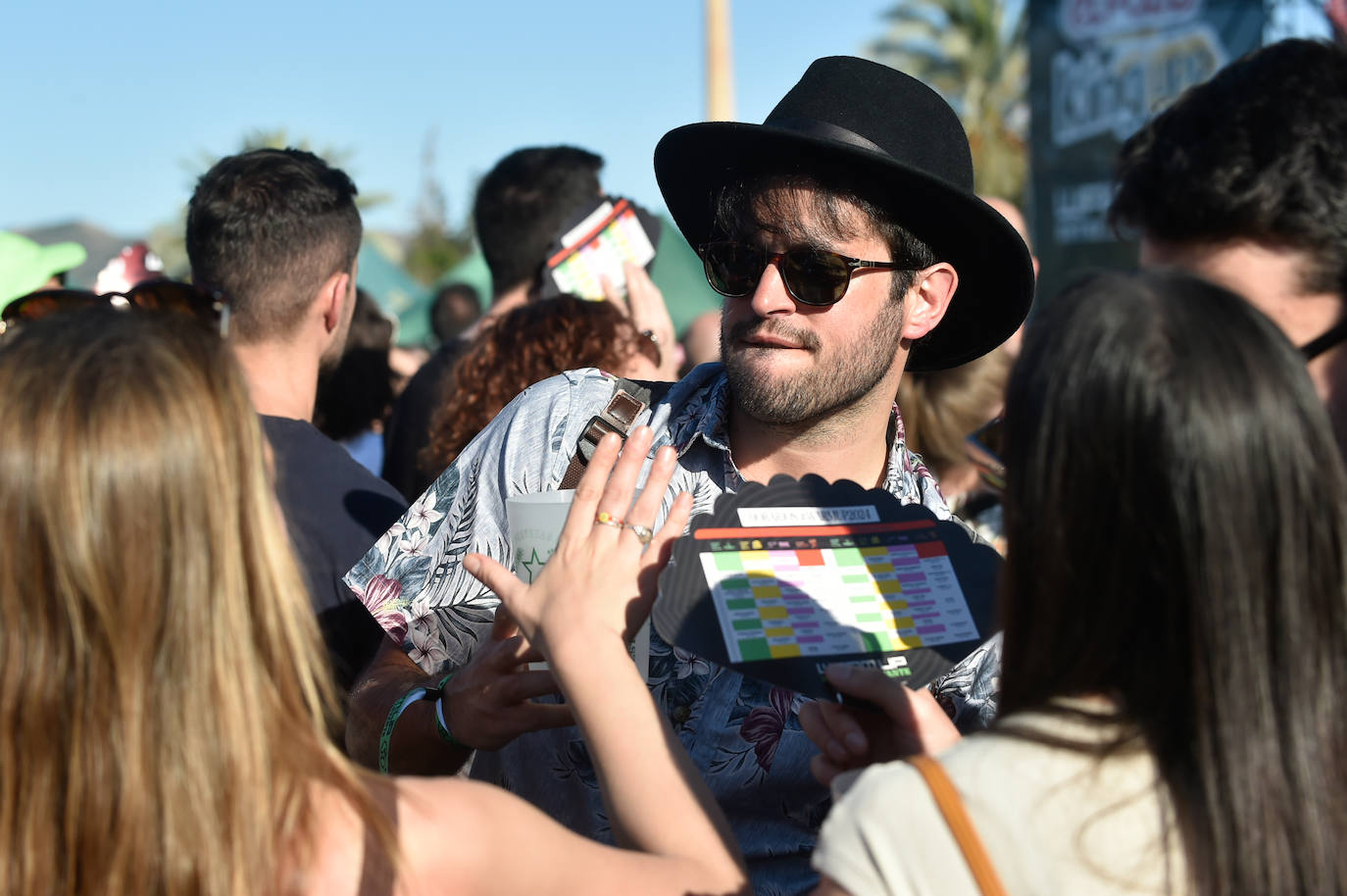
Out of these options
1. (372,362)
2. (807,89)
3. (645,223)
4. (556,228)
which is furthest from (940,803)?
(372,362)

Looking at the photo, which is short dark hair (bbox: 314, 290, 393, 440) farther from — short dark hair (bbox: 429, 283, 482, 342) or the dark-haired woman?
the dark-haired woman

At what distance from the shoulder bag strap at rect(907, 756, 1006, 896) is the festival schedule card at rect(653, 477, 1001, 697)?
0.46m

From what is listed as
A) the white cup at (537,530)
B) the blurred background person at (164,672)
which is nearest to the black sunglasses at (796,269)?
the white cup at (537,530)

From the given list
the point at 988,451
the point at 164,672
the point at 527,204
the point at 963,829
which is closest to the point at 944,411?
the point at 988,451

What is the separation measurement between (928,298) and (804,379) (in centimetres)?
47

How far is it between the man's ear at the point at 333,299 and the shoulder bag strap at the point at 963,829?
8.78ft

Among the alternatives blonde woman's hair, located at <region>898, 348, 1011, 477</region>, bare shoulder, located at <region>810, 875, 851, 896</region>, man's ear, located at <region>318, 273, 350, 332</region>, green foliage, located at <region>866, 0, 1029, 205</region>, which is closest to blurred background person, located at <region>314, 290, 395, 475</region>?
man's ear, located at <region>318, 273, 350, 332</region>

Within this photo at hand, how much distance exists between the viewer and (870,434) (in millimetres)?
2715

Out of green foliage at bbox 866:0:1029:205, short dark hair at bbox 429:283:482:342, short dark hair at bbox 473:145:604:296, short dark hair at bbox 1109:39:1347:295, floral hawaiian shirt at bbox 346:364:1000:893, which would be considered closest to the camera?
short dark hair at bbox 1109:39:1347:295

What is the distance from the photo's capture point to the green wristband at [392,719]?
7.35 ft

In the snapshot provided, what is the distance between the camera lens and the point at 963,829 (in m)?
1.27

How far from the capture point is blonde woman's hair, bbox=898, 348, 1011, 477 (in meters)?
4.35

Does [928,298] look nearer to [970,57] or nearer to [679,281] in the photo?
[679,281]

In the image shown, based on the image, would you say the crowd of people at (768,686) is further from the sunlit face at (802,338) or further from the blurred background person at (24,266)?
the blurred background person at (24,266)
